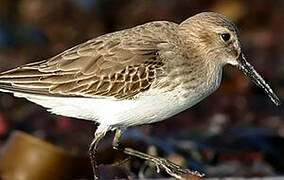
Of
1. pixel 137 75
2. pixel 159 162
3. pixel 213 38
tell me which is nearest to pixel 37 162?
pixel 159 162

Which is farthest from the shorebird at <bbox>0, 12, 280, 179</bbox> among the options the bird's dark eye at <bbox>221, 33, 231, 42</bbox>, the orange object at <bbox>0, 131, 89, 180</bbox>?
the orange object at <bbox>0, 131, 89, 180</bbox>

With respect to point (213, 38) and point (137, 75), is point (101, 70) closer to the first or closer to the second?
point (137, 75)

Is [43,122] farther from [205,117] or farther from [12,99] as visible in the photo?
[205,117]

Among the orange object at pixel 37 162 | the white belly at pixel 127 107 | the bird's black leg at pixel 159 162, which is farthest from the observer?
the orange object at pixel 37 162

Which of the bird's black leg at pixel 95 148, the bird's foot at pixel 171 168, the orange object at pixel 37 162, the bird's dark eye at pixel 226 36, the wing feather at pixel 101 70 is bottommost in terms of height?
the bird's foot at pixel 171 168

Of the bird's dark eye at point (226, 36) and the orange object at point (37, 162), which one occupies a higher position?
the bird's dark eye at point (226, 36)

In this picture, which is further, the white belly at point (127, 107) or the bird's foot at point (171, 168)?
the bird's foot at point (171, 168)

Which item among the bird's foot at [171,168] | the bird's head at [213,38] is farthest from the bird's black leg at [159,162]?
the bird's head at [213,38]

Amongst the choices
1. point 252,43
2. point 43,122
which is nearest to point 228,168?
point 43,122

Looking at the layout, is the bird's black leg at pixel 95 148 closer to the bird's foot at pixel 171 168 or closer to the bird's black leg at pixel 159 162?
the bird's black leg at pixel 159 162
